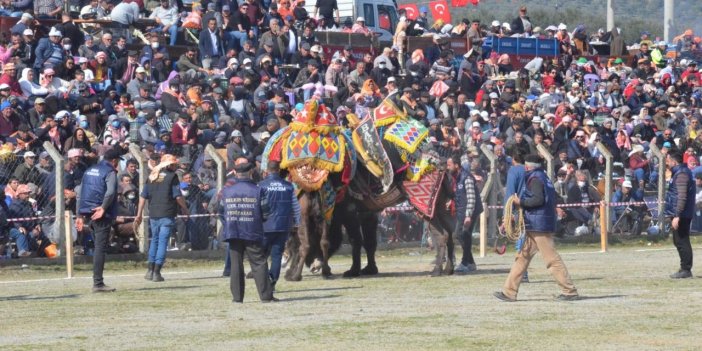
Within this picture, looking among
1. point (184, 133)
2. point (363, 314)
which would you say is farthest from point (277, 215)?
point (184, 133)

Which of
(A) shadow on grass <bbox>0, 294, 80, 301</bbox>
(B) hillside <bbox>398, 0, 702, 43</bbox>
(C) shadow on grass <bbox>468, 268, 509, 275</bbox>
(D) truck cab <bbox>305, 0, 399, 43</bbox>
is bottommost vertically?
(A) shadow on grass <bbox>0, 294, 80, 301</bbox>

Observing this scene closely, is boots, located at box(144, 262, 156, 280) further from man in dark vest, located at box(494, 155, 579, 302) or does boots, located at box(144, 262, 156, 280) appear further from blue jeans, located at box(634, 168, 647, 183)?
blue jeans, located at box(634, 168, 647, 183)

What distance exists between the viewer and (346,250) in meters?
→ 27.5

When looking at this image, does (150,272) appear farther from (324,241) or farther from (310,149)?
(310,149)

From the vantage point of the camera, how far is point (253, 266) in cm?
1780

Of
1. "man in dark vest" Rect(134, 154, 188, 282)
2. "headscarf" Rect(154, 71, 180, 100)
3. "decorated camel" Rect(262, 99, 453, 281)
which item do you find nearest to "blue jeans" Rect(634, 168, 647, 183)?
"headscarf" Rect(154, 71, 180, 100)

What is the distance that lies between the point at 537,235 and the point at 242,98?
13351mm

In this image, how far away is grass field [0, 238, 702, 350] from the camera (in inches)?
555

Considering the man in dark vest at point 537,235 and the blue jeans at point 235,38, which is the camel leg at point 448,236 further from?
the blue jeans at point 235,38

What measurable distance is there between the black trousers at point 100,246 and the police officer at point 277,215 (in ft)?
8.23

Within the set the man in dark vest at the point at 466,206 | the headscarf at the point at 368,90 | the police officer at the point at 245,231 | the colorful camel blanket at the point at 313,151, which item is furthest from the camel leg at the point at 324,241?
the headscarf at the point at 368,90

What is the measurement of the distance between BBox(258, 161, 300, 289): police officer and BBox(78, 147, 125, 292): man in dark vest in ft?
8.01

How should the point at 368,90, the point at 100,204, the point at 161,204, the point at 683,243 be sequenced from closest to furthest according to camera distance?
the point at 100,204
the point at 683,243
the point at 161,204
the point at 368,90

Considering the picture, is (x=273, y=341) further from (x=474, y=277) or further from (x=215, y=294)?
(x=474, y=277)
